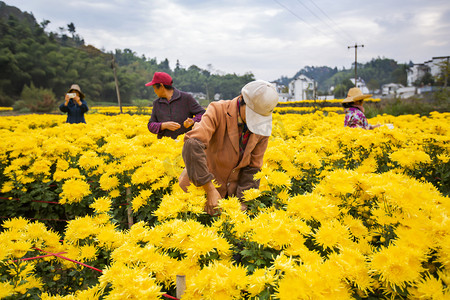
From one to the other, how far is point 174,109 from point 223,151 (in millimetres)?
1992

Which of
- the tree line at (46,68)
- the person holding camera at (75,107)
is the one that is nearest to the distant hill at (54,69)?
the tree line at (46,68)

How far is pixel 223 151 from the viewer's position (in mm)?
2275

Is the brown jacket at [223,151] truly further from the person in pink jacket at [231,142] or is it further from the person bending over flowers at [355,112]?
the person bending over flowers at [355,112]

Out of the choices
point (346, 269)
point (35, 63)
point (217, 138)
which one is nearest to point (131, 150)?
point (217, 138)

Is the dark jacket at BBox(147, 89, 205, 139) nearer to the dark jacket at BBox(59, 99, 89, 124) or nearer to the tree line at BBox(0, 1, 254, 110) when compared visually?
the dark jacket at BBox(59, 99, 89, 124)

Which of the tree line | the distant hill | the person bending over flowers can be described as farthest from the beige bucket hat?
the tree line

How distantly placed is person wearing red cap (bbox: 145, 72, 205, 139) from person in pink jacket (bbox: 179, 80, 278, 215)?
165cm

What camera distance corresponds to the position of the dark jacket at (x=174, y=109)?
157 inches

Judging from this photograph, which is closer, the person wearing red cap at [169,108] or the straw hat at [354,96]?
the person wearing red cap at [169,108]

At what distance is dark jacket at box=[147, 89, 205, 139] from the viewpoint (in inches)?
157

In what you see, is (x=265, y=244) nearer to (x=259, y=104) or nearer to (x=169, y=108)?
(x=259, y=104)

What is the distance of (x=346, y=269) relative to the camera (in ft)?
3.63

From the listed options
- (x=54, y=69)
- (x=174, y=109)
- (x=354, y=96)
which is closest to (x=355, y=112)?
(x=354, y=96)

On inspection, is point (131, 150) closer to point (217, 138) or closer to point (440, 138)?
point (217, 138)
